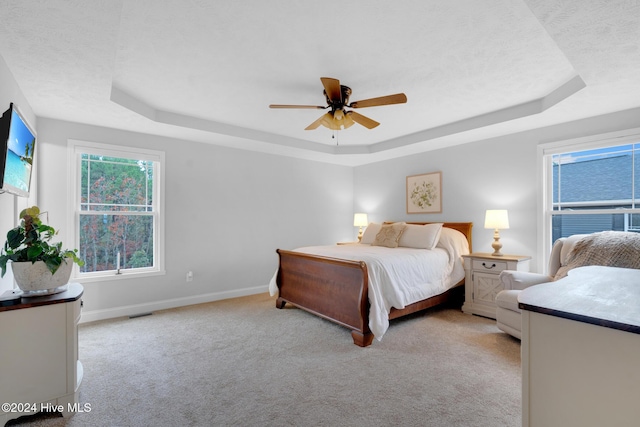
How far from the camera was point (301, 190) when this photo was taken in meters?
5.54

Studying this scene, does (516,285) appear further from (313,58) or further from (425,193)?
(313,58)

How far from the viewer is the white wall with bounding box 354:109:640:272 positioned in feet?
12.1

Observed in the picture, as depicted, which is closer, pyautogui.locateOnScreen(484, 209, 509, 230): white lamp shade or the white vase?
the white vase

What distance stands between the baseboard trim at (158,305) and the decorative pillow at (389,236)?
2.08 metres

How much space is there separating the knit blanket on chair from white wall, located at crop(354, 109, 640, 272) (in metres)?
0.87

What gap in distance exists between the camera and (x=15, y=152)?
217 cm

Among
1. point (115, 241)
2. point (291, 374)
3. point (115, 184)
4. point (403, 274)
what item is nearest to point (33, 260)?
point (291, 374)

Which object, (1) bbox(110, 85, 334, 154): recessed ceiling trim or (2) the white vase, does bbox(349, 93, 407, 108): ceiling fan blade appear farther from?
(2) the white vase

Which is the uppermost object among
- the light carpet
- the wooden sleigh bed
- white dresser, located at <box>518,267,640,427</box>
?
white dresser, located at <box>518,267,640,427</box>

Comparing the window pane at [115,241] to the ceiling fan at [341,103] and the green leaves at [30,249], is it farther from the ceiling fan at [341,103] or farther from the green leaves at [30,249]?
the ceiling fan at [341,103]

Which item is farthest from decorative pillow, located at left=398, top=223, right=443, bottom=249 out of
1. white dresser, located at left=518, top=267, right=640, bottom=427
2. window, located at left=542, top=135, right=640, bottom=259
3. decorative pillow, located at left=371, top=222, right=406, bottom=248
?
white dresser, located at left=518, top=267, right=640, bottom=427

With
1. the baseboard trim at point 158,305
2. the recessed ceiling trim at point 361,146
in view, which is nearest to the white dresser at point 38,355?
the baseboard trim at point 158,305

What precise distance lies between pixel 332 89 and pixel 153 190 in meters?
2.92

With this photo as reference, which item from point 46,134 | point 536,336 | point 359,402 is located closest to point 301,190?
point 46,134
